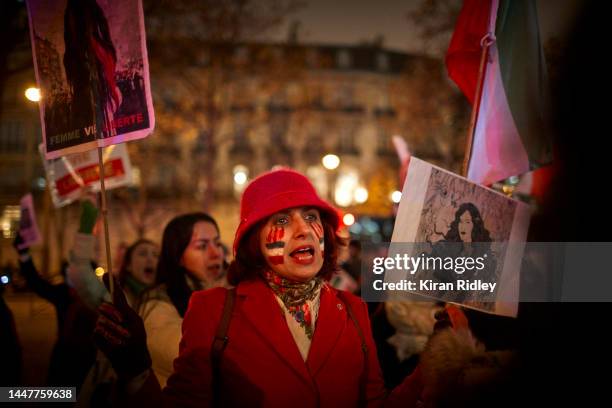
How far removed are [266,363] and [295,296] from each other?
13.3 inches

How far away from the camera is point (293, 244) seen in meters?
2.47

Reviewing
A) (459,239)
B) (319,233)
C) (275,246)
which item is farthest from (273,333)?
(459,239)

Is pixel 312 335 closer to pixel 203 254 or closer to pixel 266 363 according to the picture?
pixel 266 363

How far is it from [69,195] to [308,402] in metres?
3.88

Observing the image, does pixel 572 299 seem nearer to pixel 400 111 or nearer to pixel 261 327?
pixel 261 327

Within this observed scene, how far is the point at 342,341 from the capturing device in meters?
2.43

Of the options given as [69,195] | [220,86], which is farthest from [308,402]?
[220,86]

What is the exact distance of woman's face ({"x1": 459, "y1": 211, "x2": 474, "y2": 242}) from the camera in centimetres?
254

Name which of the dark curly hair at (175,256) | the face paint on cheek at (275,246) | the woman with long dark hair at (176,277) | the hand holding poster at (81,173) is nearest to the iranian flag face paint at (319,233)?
the face paint on cheek at (275,246)

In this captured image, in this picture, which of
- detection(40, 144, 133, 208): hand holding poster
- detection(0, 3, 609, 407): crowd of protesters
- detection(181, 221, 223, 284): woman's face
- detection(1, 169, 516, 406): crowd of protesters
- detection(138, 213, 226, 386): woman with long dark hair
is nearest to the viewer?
detection(0, 3, 609, 407): crowd of protesters

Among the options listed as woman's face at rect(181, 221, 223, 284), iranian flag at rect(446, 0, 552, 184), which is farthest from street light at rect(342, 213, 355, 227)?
woman's face at rect(181, 221, 223, 284)

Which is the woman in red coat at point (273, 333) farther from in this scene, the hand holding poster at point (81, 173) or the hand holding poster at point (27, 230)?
the hand holding poster at point (27, 230)

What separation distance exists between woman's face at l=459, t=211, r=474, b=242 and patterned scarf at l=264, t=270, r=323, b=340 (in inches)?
30.6

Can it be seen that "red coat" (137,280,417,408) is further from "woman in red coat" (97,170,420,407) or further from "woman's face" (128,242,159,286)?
"woman's face" (128,242,159,286)
